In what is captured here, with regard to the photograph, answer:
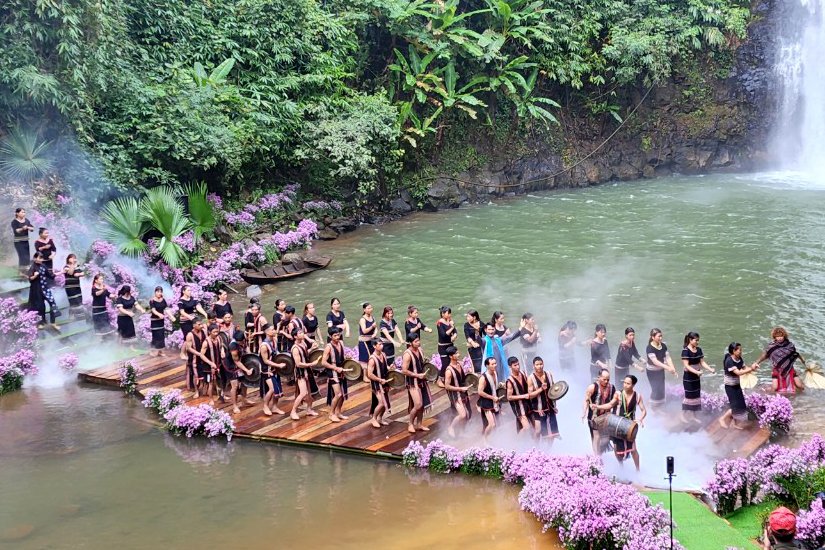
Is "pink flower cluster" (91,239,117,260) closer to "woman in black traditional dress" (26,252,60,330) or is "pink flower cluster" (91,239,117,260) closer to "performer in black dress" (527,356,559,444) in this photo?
"woman in black traditional dress" (26,252,60,330)

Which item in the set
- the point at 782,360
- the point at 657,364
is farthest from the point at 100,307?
the point at 782,360

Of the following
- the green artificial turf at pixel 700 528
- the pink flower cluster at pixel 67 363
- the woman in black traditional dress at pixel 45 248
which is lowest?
the green artificial turf at pixel 700 528

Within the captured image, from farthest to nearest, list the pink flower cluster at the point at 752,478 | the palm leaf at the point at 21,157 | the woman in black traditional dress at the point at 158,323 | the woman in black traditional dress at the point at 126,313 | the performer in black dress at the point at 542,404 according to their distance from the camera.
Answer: the palm leaf at the point at 21,157
the woman in black traditional dress at the point at 126,313
the woman in black traditional dress at the point at 158,323
the performer in black dress at the point at 542,404
the pink flower cluster at the point at 752,478

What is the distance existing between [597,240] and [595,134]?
934 cm

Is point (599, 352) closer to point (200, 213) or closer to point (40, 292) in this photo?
point (40, 292)

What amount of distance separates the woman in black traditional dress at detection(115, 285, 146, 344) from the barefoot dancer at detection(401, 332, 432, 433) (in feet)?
21.0

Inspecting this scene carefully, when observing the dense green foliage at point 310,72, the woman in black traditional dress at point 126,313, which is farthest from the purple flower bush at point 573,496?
the dense green foliage at point 310,72

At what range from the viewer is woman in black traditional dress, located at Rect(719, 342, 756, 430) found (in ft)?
37.3

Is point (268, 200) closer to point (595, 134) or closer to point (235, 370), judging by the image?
point (235, 370)

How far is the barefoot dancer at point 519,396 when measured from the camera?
11039mm

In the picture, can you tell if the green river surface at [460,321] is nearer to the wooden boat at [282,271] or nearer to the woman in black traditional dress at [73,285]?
the wooden boat at [282,271]

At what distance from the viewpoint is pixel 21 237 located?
56.2 feet

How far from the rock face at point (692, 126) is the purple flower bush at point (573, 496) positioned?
2107 cm

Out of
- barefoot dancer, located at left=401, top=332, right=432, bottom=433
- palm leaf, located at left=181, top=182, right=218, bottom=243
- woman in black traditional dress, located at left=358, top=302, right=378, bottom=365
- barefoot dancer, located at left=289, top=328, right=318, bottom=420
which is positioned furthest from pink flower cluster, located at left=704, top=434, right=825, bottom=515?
palm leaf, located at left=181, top=182, right=218, bottom=243
